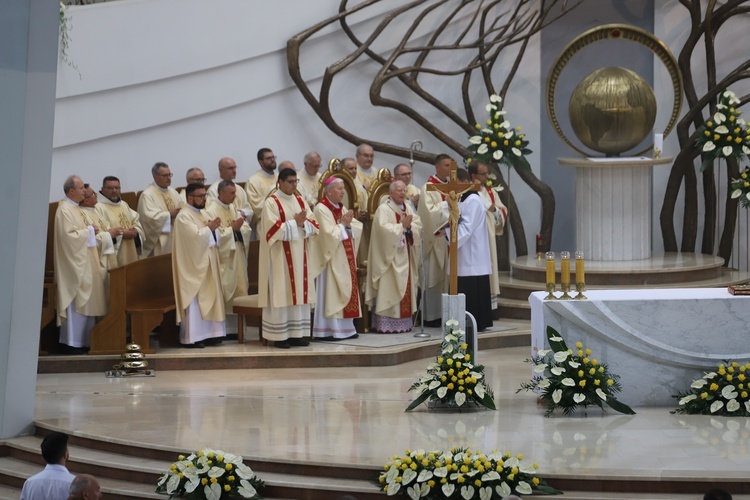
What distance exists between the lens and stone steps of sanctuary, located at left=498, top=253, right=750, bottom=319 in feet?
45.0

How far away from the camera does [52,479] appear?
21.4 ft

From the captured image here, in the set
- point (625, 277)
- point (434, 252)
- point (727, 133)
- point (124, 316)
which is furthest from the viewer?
point (727, 133)

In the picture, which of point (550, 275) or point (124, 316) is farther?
point (124, 316)

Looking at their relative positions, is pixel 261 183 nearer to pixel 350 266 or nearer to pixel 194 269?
pixel 350 266


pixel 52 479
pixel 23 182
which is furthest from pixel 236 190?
pixel 52 479

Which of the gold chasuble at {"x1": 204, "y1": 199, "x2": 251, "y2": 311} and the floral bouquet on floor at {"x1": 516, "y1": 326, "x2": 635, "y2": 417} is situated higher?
the gold chasuble at {"x1": 204, "y1": 199, "x2": 251, "y2": 311}

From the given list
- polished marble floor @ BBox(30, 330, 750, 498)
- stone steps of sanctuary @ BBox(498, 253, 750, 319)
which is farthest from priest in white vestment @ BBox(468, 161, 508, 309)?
polished marble floor @ BBox(30, 330, 750, 498)

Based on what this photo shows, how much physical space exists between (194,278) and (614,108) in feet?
16.9

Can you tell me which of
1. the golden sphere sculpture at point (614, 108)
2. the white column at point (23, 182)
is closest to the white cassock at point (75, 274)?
the white column at point (23, 182)

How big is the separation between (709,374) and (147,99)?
7.59 m

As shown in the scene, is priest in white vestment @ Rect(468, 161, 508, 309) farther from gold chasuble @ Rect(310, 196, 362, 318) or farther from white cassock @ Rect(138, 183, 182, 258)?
white cassock @ Rect(138, 183, 182, 258)

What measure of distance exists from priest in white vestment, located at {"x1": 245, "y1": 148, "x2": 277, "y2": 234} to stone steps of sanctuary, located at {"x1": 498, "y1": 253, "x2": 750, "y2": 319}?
2676 mm

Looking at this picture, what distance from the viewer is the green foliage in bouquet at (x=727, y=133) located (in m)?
14.6

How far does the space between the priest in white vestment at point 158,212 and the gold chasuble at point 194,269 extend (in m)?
0.86
